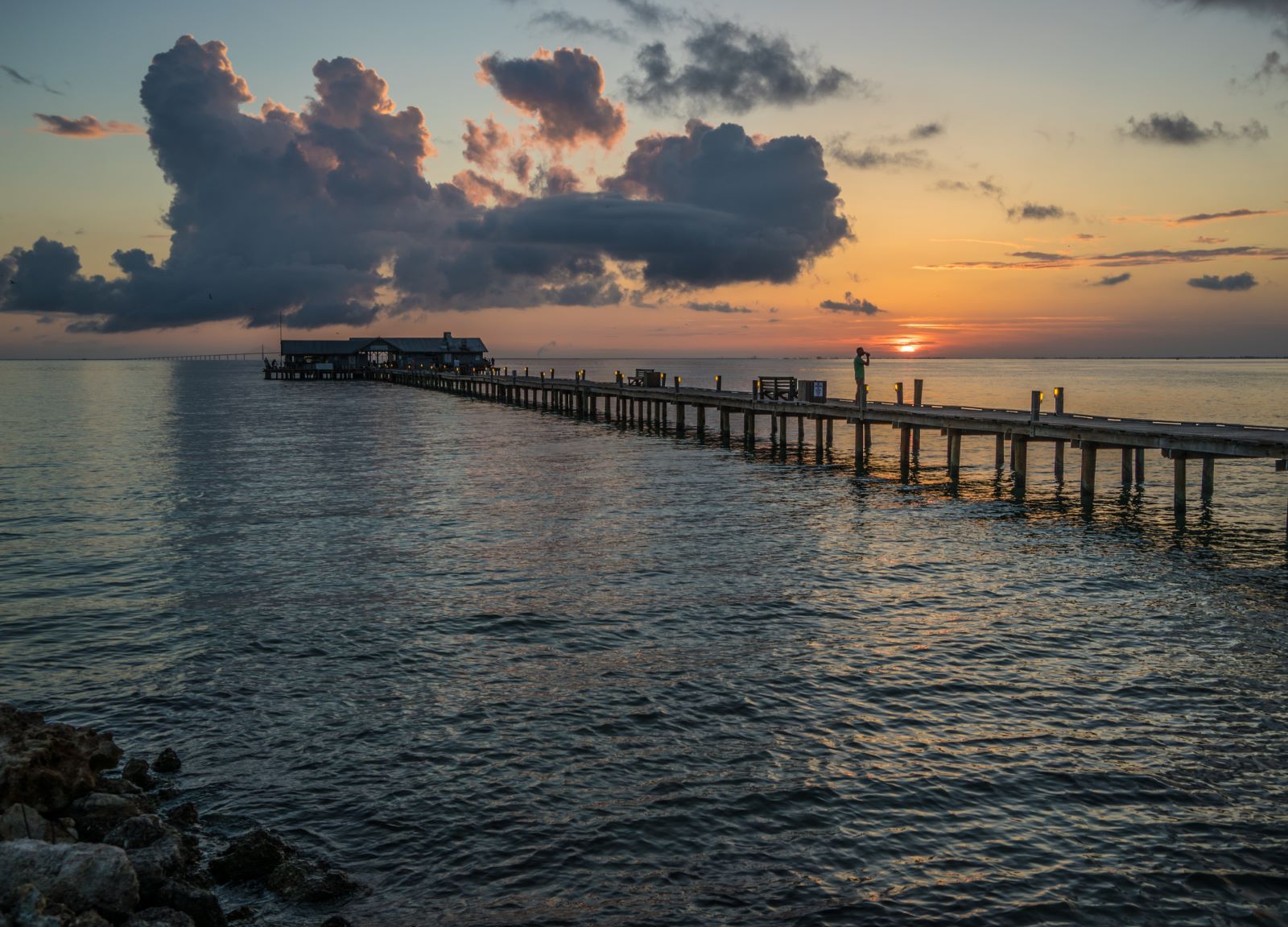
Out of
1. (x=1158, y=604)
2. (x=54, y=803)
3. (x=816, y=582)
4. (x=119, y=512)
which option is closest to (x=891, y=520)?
(x=816, y=582)

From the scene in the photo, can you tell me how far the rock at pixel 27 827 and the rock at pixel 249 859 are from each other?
1.60m

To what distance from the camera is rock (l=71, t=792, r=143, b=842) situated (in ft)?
34.5

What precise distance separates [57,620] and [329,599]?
5.78 m

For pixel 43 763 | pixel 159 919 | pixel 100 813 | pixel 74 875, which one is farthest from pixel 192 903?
pixel 43 763

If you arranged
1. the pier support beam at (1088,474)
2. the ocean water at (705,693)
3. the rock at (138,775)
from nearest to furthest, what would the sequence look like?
the ocean water at (705,693)
the rock at (138,775)
the pier support beam at (1088,474)

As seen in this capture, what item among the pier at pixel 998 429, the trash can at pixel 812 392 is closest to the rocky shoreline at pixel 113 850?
the pier at pixel 998 429

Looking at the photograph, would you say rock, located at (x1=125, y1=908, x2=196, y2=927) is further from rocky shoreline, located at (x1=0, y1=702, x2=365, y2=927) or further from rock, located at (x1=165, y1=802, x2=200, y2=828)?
rock, located at (x1=165, y1=802, x2=200, y2=828)

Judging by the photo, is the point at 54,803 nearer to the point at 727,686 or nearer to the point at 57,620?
the point at 727,686

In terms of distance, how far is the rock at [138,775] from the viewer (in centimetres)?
1250

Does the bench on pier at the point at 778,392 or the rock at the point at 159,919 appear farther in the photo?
the bench on pier at the point at 778,392

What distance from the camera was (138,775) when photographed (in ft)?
41.2

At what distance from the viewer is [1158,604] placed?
20609mm

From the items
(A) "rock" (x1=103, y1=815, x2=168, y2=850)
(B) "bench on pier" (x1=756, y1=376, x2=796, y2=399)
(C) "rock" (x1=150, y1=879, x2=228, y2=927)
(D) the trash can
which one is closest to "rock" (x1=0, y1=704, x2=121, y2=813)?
(A) "rock" (x1=103, y1=815, x2=168, y2=850)

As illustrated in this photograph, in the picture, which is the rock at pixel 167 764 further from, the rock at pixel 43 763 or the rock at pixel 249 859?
the rock at pixel 249 859
